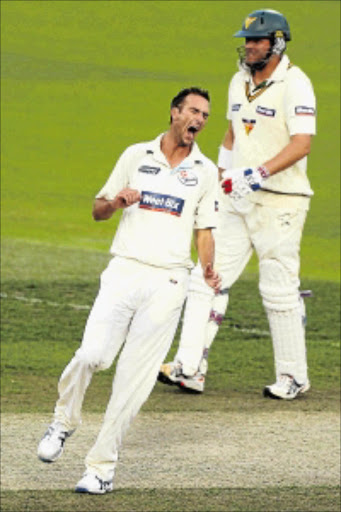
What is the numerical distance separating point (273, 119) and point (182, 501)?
301 centimetres

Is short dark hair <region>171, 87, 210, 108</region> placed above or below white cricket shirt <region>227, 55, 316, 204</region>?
above

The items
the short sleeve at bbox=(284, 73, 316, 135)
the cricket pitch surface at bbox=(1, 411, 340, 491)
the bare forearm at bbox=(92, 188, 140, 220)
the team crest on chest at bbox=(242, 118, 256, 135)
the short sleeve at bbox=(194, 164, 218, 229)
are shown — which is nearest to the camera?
the bare forearm at bbox=(92, 188, 140, 220)

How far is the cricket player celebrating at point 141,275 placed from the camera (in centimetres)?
641

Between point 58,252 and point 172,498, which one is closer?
point 172,498

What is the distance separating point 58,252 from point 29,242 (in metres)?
1.07

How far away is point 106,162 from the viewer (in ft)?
81.4

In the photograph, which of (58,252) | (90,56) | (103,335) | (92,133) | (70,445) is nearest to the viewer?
(103,335)

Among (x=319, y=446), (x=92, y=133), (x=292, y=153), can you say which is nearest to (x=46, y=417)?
(x=319, y=446)

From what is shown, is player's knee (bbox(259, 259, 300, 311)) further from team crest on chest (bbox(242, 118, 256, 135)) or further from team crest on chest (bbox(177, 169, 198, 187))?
team crest on chest (bbox(177, 169, 198, 187))

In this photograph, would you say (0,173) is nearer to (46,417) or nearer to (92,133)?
(92,133)

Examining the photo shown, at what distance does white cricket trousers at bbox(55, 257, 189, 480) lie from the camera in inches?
253

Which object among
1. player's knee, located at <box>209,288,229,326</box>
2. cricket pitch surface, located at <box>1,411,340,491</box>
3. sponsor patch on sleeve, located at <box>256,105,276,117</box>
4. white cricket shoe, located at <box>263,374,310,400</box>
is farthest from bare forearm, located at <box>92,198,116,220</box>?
white cricket shoe, located at <box>263,374,310,400</box>

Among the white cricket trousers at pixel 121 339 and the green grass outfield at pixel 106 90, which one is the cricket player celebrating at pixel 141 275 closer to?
the white cricket trousers at pixel 121 339

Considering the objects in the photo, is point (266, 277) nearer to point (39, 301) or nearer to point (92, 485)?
point (92, 485)
